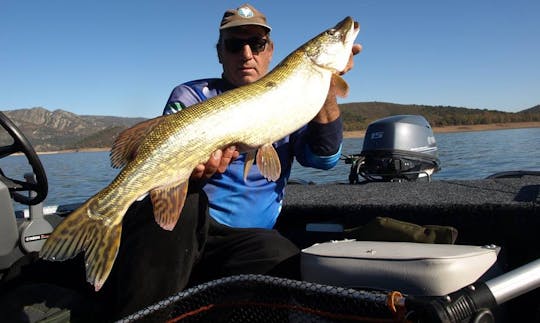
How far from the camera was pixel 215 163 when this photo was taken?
2746 mm

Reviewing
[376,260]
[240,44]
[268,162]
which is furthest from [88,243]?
[240,44]

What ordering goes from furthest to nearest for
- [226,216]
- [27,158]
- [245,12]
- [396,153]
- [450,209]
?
1. [396,153]
2. [245,12]
3. [27,158]
4. [226,216]
5. [450,209]

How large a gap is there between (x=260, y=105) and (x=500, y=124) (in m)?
70.1

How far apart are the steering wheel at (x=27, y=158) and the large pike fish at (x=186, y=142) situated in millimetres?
1535

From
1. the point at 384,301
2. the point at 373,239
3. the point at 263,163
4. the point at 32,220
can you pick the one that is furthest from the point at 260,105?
the point at 32,220


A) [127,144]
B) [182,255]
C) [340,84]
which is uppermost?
[340,84]

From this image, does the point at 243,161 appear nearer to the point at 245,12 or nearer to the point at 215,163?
the point at 215,163

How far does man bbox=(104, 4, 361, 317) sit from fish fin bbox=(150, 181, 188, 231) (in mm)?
198

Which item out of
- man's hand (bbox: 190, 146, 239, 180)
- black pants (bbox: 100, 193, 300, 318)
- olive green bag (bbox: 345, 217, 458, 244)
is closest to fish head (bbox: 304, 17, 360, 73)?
man's hand (bbox: 190, 146, 239, 180)

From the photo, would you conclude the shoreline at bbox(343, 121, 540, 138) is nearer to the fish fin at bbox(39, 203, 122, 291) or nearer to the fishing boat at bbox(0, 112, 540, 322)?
the fishing boat at bbox(0, 112, 540, 322)

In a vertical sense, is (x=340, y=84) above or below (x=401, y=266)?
above

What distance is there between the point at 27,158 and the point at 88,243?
175 centimetres

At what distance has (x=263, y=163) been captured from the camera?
2.91 m

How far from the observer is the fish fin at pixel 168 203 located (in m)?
2.50
